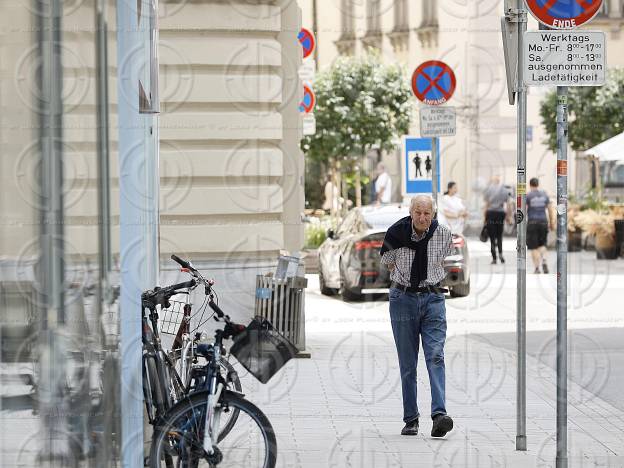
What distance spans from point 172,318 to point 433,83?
10431 mm

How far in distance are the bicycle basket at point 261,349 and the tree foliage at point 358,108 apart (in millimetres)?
34821

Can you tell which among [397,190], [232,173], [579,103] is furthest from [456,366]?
[397,190]

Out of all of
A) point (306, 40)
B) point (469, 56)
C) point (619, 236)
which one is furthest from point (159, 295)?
point (469, 56)

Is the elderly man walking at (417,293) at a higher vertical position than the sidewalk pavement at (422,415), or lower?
higher

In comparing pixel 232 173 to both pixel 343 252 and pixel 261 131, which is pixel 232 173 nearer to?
pixel 261 131

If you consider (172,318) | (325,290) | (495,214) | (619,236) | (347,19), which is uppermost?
(347,19)

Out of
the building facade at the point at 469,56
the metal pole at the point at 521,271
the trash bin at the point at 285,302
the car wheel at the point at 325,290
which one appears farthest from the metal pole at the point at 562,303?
the building facade at the point at 469,56

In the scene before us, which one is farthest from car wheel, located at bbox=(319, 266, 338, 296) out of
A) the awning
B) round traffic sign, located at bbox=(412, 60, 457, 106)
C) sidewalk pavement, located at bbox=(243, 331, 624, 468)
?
the awning

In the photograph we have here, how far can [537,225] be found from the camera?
2661 cm

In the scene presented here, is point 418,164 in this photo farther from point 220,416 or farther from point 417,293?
point 220,416

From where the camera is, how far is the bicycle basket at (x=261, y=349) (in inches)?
278

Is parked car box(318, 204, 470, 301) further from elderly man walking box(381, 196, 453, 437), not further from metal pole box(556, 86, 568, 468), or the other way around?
metal pole box(556, 86, 568, 468)

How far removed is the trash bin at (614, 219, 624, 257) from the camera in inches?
1189

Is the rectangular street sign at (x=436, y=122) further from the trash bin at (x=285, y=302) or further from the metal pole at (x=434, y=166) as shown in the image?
the trash bin at (x=285, y=302)
